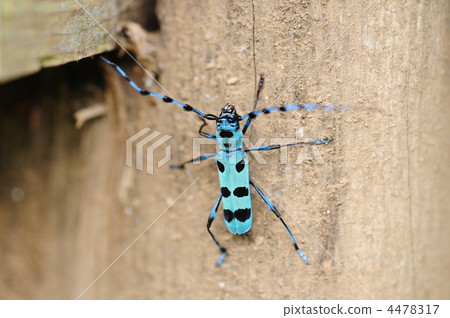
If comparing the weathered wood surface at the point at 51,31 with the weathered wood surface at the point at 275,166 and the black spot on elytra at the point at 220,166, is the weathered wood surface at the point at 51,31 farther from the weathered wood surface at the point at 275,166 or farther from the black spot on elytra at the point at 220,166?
the black spot on elytra at the point at 220,166

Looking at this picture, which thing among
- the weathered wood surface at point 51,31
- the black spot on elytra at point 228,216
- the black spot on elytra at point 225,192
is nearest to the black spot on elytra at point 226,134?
the black spot on elytra at point 225,192

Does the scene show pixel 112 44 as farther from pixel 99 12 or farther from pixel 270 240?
pixel 270 240

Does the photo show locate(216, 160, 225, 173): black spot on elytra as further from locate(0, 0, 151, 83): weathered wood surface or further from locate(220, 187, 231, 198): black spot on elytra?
locate(0, 0, 151, 83): weathered wood surface

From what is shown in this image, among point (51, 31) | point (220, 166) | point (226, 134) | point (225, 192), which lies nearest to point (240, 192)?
point (225, 192)

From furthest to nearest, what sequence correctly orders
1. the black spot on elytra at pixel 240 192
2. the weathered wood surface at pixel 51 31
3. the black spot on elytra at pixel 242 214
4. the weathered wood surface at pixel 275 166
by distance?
the black spot on elytra at pixel 240 192 → the black spot on elytra at pixel 242 214 → the weathered wood surface at pixel 275 166 → the weathered wood surface at pixel 51 31

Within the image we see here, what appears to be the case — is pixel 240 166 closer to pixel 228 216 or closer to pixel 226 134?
pixel 226 134

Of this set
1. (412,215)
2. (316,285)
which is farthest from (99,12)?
(412,215)

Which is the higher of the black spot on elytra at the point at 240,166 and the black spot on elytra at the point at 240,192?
the black spot on elytra at the point at 240,166
